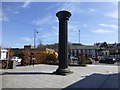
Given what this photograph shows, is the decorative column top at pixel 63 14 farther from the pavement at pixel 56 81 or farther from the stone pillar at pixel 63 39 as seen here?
the pavement at pixel 56 81

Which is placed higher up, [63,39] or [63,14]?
[63,14]

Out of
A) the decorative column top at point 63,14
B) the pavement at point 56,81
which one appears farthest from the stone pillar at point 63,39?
the pavement at point 56,81

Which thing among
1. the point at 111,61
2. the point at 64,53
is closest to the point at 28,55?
the point at 64,53

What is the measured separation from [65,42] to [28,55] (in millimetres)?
16679

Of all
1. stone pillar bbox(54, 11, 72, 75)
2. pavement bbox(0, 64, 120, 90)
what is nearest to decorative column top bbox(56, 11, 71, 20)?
stone pillar bbox(54, 11, 72, 75)

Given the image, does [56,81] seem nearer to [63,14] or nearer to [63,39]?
[63,39]

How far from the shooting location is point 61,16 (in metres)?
21.9

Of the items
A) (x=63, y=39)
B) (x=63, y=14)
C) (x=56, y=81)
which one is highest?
(x=63, y=14)

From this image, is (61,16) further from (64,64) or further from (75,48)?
(75,48)

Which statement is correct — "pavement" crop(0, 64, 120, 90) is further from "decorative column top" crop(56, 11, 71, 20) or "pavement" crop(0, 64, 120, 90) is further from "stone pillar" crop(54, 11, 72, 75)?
"decorative column top" crop(56, 11, 71, 20)

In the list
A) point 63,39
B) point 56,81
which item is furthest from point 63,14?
point 56,81

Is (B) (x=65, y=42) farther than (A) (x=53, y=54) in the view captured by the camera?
No

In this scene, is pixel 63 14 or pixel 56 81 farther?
pixel 63 14

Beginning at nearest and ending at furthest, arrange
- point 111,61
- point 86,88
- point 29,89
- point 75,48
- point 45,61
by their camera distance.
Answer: point 29,89 → point 86,88 → point 45,61 → point 111,61 → point 75,48
